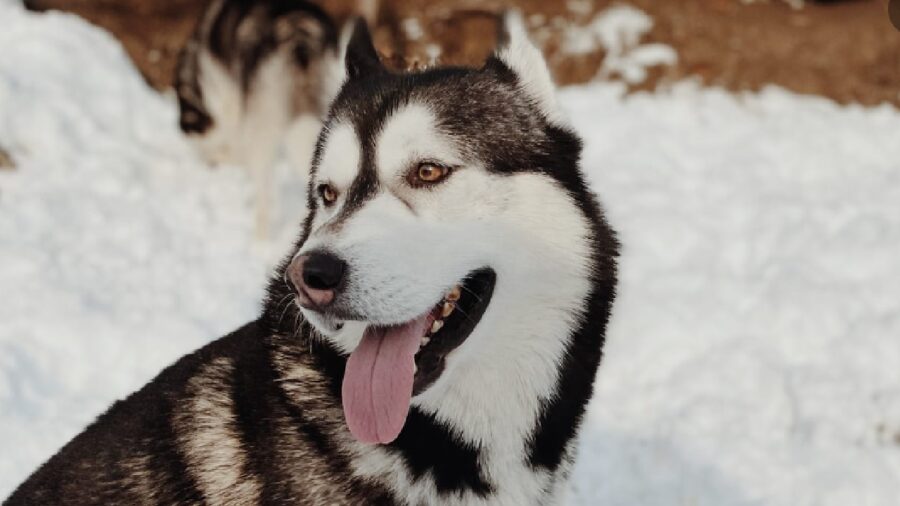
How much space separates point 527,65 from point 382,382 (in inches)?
44.6

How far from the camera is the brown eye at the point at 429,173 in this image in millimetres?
2586

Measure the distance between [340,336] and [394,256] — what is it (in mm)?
339

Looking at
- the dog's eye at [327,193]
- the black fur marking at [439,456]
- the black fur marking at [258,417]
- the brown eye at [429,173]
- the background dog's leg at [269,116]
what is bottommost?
the black fur marking at [439,456]

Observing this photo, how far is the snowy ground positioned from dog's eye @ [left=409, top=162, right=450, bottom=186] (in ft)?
7.90

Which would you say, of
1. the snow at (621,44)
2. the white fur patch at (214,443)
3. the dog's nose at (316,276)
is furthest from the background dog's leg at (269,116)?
the dog's nose at (316,276)

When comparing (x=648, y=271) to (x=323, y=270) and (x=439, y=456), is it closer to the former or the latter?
(x=439, y=456)

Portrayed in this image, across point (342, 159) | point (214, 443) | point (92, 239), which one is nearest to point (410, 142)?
point (342, 159)

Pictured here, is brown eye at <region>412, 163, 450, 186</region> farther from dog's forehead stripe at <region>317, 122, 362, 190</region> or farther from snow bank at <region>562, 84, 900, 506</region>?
snow bank at <region>562, 84, 900, 506</region>

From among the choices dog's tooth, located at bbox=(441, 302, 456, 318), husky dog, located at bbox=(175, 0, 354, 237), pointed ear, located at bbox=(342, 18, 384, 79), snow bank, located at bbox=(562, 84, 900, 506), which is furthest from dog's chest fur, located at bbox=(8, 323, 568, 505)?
husky dog, located at bbox=(175, 0, 354, 237)

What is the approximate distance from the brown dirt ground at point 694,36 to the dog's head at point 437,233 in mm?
5716

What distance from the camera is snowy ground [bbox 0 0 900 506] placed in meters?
4.71

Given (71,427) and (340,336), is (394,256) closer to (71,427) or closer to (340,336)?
(340,336)

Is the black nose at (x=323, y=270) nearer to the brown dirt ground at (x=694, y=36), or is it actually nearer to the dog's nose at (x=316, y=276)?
the dog's nose at (x=316, y=276)

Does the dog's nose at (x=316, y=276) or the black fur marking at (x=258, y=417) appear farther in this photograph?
the black fur marking at (x=258, y=417)
